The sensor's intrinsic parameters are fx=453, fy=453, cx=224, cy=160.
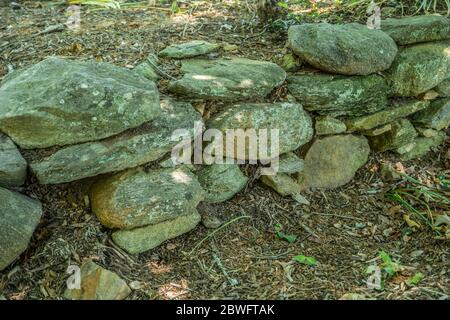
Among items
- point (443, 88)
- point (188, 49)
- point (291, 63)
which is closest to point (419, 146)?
point (443, 88)

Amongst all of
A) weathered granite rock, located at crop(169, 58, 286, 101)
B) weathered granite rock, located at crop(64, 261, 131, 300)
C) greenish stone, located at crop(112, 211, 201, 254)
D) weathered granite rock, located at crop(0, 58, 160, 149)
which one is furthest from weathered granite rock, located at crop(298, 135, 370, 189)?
weathered granite rock, located at crop(64, 261, 131, 300)

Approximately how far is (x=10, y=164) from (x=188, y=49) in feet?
4.30

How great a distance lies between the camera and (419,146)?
11.1ft

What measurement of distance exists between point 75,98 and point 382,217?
1.97 meters

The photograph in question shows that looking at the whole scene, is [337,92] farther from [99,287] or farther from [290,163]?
[99,287]

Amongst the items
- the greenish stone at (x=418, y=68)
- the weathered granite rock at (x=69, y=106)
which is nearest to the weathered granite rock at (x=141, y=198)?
the weathered granite rock at (x=69, y=106)

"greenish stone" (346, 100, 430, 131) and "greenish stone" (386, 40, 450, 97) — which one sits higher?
"greenish stone" (386, 40, 450, 97)

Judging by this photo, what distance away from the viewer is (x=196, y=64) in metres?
2.85

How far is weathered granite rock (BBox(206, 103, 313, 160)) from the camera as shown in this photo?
267cm

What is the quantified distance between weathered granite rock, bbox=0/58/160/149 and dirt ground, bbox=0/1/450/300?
0.32m

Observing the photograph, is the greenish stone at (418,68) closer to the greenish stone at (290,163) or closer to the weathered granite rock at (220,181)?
the greenish stone at (290,163)

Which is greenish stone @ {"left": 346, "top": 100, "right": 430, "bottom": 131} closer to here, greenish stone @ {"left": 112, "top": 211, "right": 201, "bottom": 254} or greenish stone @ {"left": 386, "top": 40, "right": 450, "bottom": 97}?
greenish stone @ {"left": 386, "top": 40, "right": 450, "bottom": 97}
